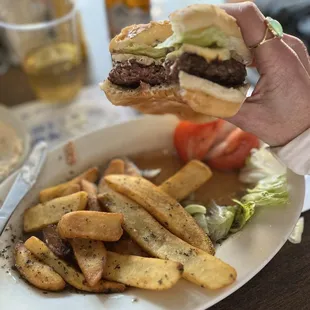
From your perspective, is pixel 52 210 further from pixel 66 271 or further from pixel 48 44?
pixel 48 44

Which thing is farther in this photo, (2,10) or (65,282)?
(2,10)

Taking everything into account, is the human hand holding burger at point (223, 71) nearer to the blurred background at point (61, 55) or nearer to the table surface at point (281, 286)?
the table surface at point (281, 286)

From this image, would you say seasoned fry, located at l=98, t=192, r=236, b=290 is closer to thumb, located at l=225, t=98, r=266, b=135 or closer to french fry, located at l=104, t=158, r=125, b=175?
french fry, located at l=104, t=158, r=125, b=175

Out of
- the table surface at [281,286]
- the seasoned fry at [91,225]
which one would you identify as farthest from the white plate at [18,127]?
the table surface at [281,286]

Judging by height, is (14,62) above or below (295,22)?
below

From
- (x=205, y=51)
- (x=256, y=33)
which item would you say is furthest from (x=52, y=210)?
(x=256, y=33)

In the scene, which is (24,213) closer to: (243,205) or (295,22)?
(243,205)

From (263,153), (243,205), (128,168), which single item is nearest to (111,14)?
(128,168)
